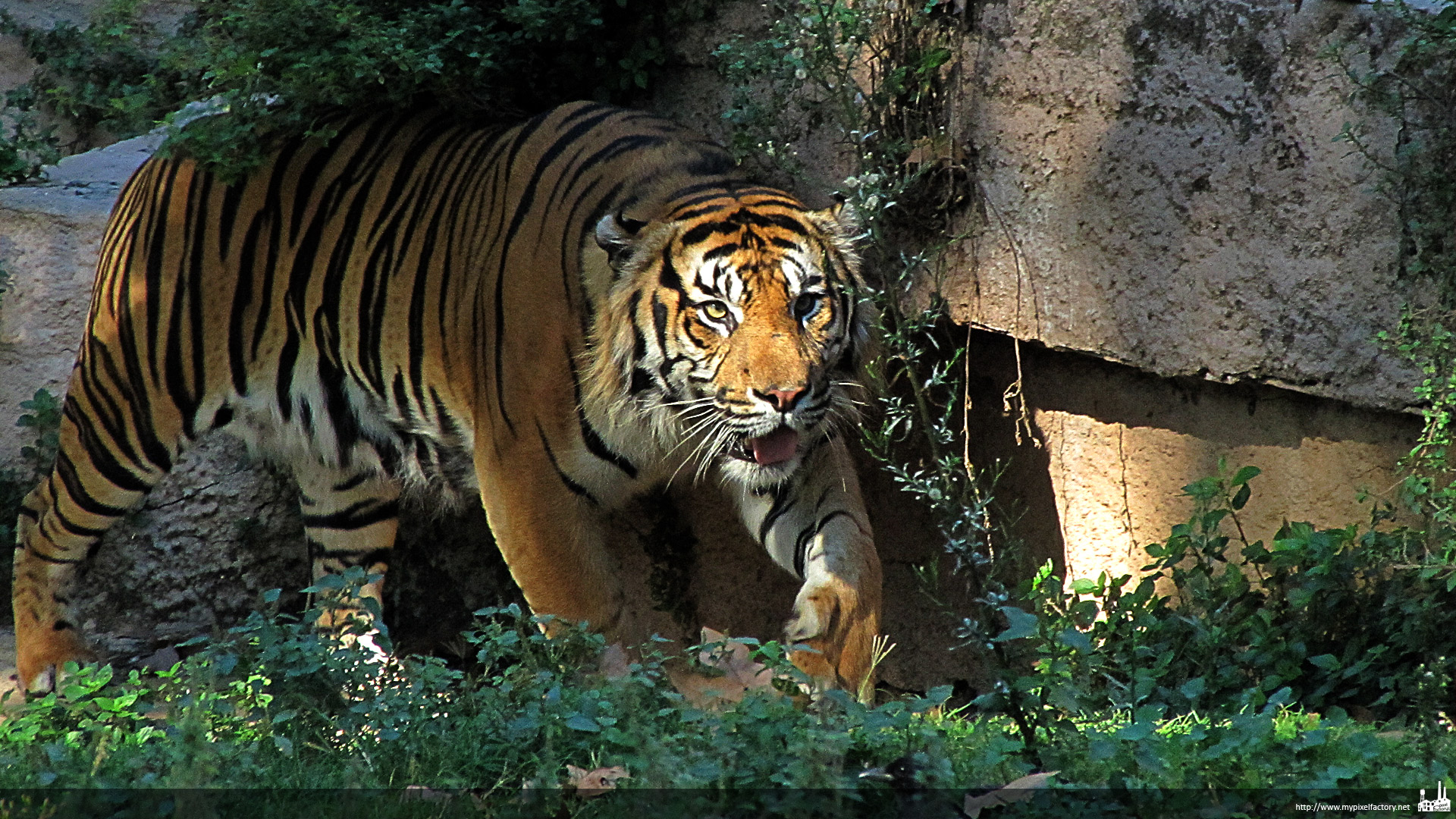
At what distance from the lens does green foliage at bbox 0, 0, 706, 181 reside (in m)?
5.03

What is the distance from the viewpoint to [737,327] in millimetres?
4359

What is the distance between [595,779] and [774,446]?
156cm

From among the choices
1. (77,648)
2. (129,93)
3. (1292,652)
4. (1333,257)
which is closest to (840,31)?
(1333,257)


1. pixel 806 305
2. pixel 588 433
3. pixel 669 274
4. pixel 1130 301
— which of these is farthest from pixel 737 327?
pixel 1130 301

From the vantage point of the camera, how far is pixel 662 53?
5.64 metres

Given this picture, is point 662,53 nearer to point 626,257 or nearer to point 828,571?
point 626,257

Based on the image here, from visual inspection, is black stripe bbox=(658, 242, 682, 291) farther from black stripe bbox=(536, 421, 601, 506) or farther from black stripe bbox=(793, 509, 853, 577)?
black stripe bbox=(793, 509, 853, 577)

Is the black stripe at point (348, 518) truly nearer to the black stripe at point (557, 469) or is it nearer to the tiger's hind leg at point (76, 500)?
the tiger's hind leg at point (76, 500)

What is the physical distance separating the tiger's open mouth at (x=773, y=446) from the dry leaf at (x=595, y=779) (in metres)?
1.46

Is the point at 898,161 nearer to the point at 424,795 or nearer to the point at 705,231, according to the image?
the point at 705,231

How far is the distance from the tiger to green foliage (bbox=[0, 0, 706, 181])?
19cm

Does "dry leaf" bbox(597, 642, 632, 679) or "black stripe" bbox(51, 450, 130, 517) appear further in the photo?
"black stripe" bbox(51, 450, 130, 517)

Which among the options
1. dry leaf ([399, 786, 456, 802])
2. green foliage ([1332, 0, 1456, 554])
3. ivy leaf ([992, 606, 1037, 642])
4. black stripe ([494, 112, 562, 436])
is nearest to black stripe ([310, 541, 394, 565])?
black stripe ([494, 112, 562, 436])

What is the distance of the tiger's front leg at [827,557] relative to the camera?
13.9 ft
